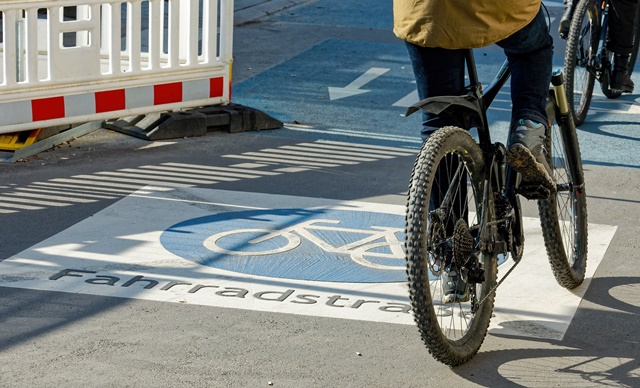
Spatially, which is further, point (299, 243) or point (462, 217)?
point (299, 243)

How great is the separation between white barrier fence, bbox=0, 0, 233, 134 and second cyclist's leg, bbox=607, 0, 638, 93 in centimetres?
276

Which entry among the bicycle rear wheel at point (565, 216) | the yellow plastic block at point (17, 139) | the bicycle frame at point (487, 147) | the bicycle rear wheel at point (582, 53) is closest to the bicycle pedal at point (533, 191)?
the bicycle frame at point (487, 147)

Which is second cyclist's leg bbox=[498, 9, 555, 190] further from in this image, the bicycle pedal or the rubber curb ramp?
the rubber curb ramp

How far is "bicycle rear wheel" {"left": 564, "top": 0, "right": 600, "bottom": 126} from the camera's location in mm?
7789

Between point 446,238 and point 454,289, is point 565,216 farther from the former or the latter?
point 446,238

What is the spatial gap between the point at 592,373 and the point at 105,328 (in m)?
1.85

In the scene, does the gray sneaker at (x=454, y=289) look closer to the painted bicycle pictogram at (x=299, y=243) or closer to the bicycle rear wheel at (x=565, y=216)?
the bicycle rear wheel at (x=565, y=216)

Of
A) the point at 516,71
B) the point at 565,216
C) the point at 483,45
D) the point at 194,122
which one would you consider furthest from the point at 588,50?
the point at 483,45

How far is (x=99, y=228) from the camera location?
5.79 m

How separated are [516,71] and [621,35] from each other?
4.05m

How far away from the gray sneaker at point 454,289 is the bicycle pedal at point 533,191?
0.48 metres

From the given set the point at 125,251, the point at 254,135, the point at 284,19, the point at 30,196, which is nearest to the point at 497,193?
the point at 125,251

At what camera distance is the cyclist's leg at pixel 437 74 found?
4.25 metres

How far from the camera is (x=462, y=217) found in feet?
13.5
